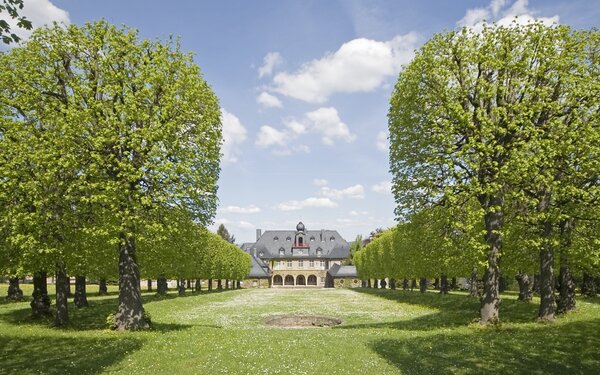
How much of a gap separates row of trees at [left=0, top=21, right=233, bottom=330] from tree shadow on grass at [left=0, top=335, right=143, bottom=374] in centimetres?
320

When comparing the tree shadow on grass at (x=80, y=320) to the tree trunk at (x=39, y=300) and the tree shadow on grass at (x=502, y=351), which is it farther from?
the tree shadow on grass at (x=502, y=351)

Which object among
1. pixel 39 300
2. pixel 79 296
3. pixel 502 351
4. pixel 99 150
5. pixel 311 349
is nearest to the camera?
pixel 502 351

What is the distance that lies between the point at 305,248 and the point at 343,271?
804 inches

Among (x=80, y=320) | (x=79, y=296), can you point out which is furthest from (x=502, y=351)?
(x=79, y=296)

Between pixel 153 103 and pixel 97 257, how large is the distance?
11.4 meters

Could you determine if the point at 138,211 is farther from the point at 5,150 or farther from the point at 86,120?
the point at 5,150

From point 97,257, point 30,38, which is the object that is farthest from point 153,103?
point 97,257

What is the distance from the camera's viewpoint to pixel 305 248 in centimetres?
13725

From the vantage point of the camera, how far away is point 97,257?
2791 centimetres

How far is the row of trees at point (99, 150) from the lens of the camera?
21.2 metres

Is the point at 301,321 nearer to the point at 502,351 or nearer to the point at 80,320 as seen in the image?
the point at 80,320

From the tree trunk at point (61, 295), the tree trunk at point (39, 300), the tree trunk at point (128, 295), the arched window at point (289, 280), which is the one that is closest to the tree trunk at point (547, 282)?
the tree trunk at point (128, 295)

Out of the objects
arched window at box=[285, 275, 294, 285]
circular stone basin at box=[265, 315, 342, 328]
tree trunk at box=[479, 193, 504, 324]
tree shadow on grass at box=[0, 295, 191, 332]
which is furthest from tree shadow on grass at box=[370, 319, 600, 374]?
arched window at box=[285, 275, 294, 285]

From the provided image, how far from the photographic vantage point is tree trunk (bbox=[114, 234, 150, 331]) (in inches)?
898
